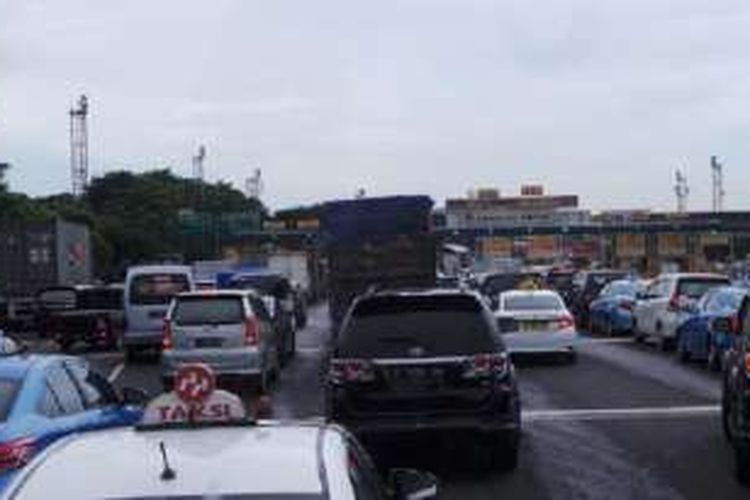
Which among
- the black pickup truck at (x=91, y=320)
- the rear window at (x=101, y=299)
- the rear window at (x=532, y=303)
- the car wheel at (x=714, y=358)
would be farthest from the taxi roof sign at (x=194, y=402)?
the rear window at (x=101, y=299)

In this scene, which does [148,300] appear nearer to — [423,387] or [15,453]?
[423,387]

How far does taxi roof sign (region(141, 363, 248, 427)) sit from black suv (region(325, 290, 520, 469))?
207 inches

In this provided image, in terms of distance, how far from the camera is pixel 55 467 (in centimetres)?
591

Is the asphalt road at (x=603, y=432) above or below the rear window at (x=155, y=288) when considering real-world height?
below

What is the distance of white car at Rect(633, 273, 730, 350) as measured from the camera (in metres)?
36.2

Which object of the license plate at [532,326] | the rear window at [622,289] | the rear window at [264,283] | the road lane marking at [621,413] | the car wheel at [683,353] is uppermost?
the rear window at [264,283]

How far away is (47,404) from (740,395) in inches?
241

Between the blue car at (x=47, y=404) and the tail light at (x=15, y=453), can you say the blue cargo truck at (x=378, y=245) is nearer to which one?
the blue car at (x=47, y=404)

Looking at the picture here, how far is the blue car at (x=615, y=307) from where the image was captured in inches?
1751

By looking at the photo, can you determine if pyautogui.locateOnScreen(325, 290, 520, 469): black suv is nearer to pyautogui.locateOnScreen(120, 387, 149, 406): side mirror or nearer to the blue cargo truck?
pyautogui.locateOnScreen(120, 387, 149, 406): side mirror

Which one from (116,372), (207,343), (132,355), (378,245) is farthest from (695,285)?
(207,343)

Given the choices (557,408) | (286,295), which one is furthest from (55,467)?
(286,295)

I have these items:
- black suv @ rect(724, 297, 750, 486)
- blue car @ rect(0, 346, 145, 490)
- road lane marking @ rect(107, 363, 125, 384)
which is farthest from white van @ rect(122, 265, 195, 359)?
blue car @ rect(0, 346, 145, 490)

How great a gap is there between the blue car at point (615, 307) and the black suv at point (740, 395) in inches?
1027
